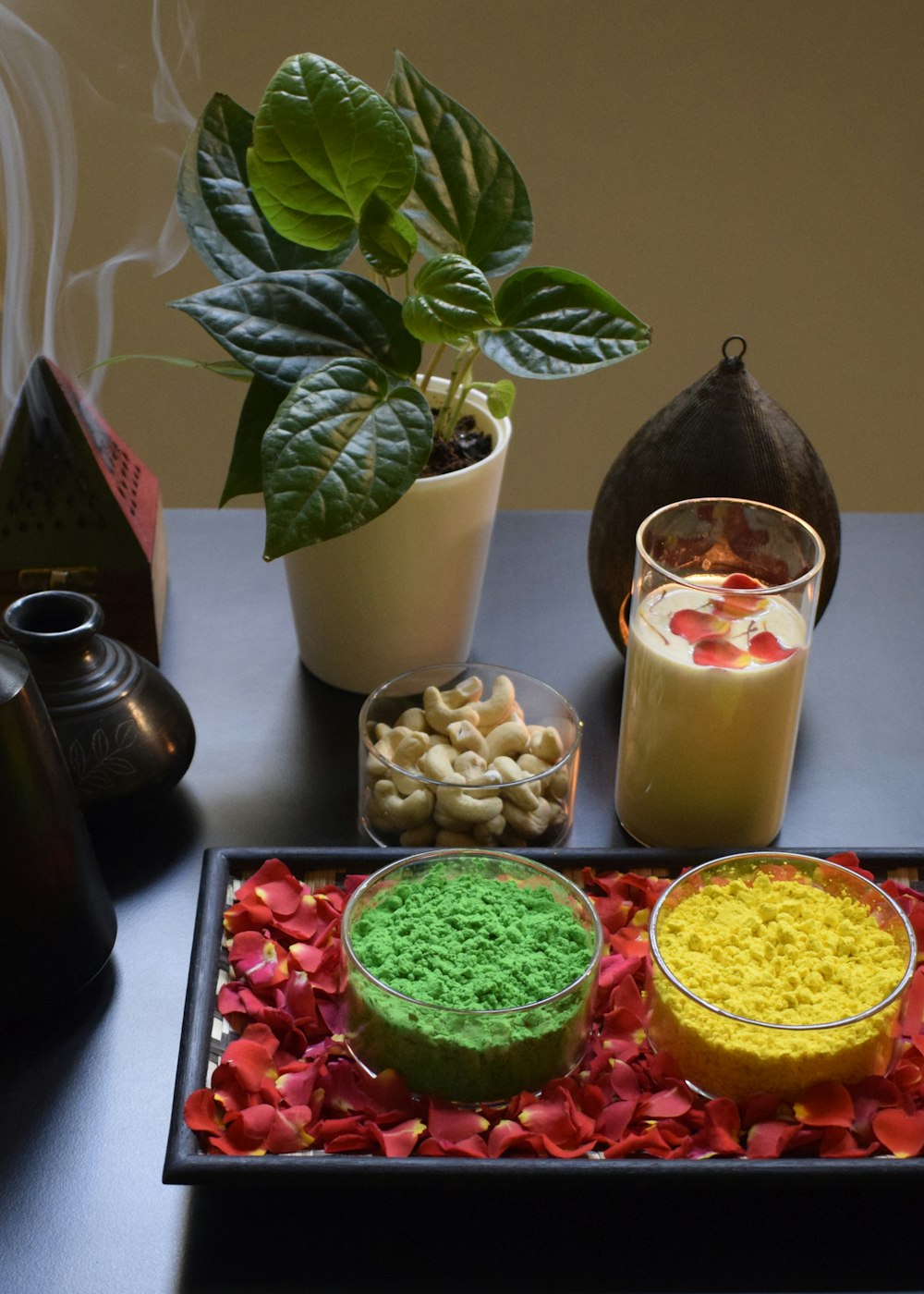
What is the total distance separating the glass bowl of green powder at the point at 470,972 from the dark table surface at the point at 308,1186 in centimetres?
6

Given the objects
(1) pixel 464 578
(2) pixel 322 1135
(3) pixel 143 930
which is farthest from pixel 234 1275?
(1) pixel 464 578

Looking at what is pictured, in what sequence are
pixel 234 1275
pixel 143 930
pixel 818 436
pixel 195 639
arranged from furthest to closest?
1. pixel 818 436
2. pixel 195 639
3. pixel 143 930
4. pixel 234 1275

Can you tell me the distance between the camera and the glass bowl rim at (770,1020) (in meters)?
0.60

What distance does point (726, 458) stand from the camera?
0.89m

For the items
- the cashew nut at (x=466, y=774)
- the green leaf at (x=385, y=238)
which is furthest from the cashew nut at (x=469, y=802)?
the green leaf at (x=385, y=238)

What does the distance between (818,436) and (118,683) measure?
1.59 metres

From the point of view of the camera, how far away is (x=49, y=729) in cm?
68

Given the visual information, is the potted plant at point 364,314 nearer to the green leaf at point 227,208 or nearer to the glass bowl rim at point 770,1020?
the green leaf at point 227,208

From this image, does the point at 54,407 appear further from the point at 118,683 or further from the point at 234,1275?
the point at 234,1275

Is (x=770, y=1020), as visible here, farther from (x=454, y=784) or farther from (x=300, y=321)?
(x=300, y=321)

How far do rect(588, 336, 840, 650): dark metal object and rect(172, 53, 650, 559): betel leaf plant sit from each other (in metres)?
0.07

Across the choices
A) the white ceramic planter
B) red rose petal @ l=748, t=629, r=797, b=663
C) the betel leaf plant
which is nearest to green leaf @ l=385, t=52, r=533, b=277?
the betel leaf plant

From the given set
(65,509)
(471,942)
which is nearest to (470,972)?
(471,942)

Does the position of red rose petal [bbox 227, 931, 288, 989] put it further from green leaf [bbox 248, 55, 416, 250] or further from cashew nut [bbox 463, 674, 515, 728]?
green leaf [bbox 248, 55, 416, 250]
